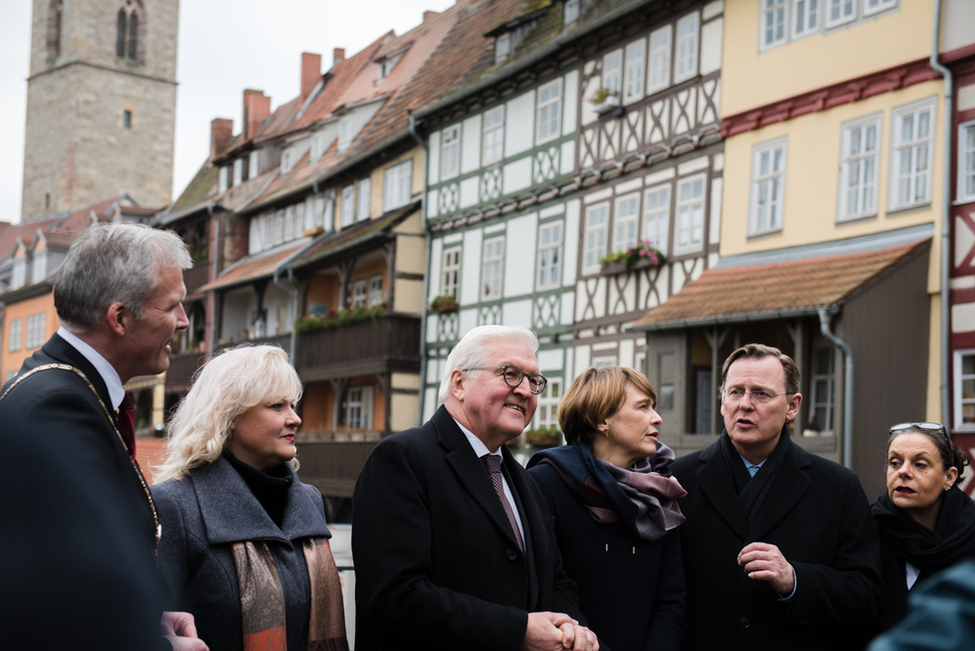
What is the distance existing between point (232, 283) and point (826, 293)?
67.9ft

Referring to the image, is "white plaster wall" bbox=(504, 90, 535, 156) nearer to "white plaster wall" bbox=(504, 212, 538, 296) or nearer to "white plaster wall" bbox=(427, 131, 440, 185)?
"white plaster wall" bbox=(504, 212, 538, 296)

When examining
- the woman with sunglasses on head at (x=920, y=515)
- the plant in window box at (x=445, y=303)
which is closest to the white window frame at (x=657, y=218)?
the plant in window box at (x=445, y=303)

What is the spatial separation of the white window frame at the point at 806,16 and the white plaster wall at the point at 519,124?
21.1 feet

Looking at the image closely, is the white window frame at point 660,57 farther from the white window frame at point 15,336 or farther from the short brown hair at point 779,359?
the white window frame at point 15,336

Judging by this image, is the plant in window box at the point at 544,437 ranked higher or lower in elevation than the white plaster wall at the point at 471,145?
lower

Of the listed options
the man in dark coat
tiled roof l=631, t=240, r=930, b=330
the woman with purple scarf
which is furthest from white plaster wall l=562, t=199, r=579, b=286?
the man in dark coat

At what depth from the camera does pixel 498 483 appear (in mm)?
3885

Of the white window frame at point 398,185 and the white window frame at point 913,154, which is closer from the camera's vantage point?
the white window frame at point 913,154

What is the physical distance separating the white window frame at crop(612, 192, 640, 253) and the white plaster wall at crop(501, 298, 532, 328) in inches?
103

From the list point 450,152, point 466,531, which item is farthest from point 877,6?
point 466,531

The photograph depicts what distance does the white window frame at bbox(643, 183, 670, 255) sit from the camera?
16.8 metres

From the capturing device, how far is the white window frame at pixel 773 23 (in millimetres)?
14922

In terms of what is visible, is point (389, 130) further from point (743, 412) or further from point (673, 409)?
point (743, 412)

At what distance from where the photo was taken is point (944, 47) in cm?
1281
